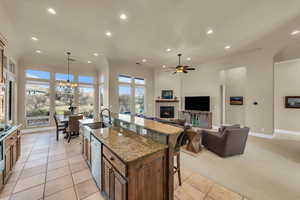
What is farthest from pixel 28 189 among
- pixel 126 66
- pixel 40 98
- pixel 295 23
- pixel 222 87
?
pixel 222 87

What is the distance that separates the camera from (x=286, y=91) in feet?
18.6

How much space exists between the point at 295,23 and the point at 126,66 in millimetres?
6501

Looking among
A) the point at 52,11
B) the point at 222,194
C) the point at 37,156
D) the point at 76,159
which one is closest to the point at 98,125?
the point at 76,159

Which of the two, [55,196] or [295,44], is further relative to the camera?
[295,44]

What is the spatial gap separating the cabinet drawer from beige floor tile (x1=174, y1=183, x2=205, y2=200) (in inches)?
47.8

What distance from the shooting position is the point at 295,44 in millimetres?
4562

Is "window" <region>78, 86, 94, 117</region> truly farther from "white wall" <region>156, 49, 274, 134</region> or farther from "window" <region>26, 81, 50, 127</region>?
"white wall" <region>156, 49, 274, 134</region>

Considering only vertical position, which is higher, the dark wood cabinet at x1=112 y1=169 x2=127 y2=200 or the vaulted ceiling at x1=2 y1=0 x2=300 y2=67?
the vaulted ceiling at x1=2 y1=0 x2=300 y2=67

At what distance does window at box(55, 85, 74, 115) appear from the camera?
6377mm

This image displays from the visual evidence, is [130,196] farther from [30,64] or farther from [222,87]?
[30,64]

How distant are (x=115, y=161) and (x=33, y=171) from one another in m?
2.52

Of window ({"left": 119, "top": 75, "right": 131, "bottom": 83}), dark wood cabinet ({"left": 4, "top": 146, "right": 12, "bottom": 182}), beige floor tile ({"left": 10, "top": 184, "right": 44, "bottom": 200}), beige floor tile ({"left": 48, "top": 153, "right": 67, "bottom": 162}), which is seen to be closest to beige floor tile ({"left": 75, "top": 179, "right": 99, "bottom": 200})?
beige floor tile ({"left": 10, "top": 184, "right": 44, "bottom": 200})

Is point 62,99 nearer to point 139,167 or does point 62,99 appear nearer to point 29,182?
point 29,182

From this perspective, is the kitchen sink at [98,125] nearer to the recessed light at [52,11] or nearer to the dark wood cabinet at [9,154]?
the dark wood cabinet at [9,154]
